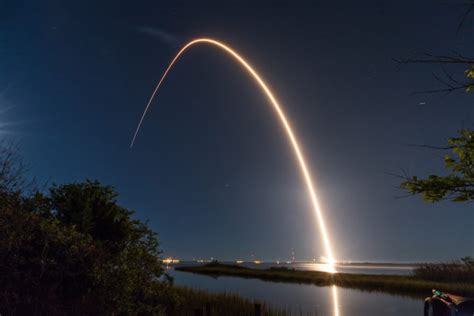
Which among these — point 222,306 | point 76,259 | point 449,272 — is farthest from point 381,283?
point 76,259

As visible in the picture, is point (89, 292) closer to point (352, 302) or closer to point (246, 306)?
point (246, 306)

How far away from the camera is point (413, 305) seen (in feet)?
107

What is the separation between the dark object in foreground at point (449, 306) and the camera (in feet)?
20.8

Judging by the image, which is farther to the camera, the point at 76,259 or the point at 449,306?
the point at 76,259

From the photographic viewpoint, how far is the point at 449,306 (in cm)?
655

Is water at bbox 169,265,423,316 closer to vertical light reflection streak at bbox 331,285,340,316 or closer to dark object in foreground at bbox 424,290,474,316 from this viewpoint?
vertical light reflection streak at bbox 331,285,340,316

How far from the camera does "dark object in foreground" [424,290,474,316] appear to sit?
6328 mm

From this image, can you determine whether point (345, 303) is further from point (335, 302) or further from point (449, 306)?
point (449, 306)

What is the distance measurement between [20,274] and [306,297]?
33.6 metres

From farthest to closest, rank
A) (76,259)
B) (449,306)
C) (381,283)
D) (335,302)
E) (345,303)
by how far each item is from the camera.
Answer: (381,283) → (335,302) → (345,303) → (76,259) → (449,306)

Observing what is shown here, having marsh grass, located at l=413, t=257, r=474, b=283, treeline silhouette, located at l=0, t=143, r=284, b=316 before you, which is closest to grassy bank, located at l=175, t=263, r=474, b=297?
marsh grass, located at l=413, t=257, r=474, b=283

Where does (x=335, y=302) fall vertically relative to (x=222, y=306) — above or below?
below

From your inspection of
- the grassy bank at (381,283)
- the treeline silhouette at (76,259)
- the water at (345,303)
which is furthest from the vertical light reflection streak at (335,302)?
the treeline silhouette at (76,259)

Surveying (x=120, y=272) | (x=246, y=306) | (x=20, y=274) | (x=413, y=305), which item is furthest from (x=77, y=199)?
(x=413, y=305)
